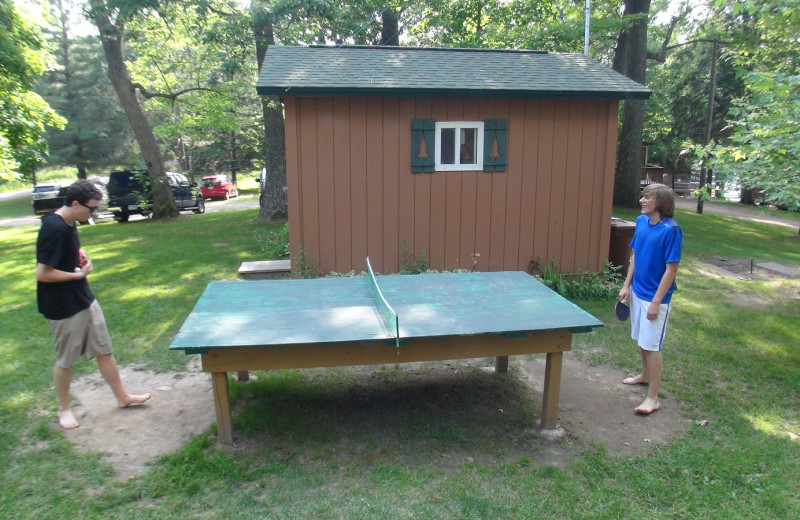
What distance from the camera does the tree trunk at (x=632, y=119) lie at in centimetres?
1575

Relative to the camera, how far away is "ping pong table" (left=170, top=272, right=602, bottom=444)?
3.33 metres

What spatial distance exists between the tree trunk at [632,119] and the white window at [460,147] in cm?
989

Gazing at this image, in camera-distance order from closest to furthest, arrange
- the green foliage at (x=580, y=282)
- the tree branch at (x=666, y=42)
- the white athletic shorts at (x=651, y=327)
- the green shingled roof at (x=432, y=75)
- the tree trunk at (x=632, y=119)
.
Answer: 1. the white athletic shorts at (x=651, y=327)
2. the green shingled roof at (x=432, y=75)
3. the green foliage at (x=580, y=282)
4. the tree trunk at (x=632, y=119)
5. the tree branch at (x=666, y=42)

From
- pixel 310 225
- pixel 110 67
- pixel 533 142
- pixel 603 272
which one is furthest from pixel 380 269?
pixel 110 67

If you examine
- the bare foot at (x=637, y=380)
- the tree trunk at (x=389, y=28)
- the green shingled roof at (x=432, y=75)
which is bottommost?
the bare foot at (x=637, y=380)

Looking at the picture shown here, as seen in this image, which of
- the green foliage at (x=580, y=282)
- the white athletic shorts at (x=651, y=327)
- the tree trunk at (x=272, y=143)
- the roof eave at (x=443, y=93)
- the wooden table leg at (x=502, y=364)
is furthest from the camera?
the tree trunk at (x=272, y=143)

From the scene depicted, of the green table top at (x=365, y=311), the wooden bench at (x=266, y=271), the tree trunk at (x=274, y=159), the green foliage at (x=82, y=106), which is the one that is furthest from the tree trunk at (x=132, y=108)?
the green foliage at (x=82, y=106)

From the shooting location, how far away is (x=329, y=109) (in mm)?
7152

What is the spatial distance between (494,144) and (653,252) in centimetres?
387

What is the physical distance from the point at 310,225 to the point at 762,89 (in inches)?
205

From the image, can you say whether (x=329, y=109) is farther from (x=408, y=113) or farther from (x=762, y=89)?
(x=762, y=89)

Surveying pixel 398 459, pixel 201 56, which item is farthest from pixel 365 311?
pixel 201 56

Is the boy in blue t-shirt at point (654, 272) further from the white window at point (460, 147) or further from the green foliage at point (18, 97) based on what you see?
the green foliage at point (18, 97)

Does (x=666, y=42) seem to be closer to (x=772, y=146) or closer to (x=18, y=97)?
(x=772, y=146)
